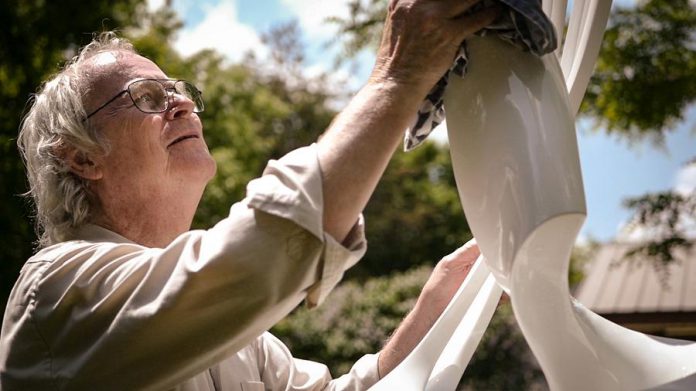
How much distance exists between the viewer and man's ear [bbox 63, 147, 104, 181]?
1.96m

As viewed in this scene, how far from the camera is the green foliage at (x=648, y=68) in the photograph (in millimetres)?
5512

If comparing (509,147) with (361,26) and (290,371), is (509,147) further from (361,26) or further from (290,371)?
Answer: (361,26)

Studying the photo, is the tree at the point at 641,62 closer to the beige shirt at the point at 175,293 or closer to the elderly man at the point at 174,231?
the elderly man at the point at 174,231

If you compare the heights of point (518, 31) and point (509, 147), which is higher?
point (518, 31)

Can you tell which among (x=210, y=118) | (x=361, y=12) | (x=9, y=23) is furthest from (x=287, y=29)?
(x=361, y=12)

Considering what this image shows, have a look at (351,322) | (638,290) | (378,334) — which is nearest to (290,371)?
(638,290)

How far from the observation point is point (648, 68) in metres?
5.68

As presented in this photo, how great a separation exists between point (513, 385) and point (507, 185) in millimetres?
8897

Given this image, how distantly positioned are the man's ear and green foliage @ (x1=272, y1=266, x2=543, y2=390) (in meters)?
7.96

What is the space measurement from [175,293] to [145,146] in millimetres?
676

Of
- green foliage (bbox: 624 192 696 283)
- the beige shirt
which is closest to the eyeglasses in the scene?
the beige shirt

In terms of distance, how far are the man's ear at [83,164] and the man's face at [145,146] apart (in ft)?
0.05

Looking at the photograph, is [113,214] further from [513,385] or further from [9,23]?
[9,23]

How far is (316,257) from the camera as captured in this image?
129 centimetres
